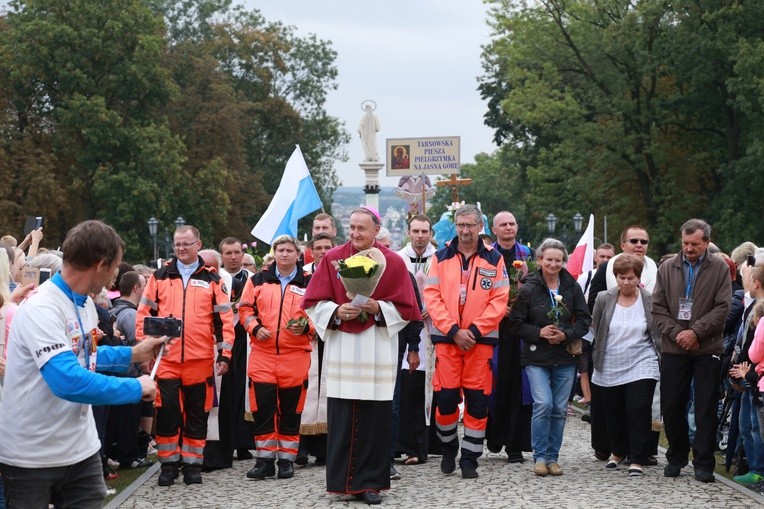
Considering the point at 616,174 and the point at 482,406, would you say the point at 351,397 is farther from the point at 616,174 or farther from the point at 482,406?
the point at 616,174

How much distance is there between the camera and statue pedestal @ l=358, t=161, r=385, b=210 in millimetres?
47031

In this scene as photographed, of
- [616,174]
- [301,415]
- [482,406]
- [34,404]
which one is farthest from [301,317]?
[616,174]

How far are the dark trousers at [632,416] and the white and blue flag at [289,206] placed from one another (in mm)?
4691

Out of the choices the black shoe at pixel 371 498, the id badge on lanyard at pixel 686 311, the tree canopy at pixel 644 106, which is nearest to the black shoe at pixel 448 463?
the black shoe at pixel 371 498

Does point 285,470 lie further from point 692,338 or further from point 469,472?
point 692,338

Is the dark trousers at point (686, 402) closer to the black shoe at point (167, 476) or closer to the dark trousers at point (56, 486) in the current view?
the black shoe at point (167, 476)

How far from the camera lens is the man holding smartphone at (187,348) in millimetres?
10227

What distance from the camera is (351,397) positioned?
9.24 meters

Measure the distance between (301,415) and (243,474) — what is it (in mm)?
736

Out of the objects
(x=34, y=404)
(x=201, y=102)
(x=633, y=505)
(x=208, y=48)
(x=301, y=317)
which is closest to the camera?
(x=34, y=404)

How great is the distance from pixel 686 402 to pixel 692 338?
666 mm

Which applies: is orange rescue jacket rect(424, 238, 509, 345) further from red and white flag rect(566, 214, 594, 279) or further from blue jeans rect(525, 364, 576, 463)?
red and white flag rect(566, 214, 594, 279)

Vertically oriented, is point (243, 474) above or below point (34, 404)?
below

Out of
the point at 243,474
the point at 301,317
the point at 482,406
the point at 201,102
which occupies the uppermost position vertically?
the point at 201,102
